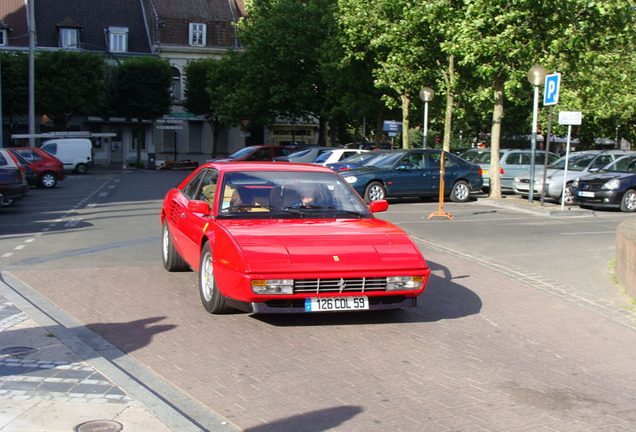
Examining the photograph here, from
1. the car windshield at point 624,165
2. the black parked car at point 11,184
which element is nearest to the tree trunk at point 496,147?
the car windshield at point 624,165

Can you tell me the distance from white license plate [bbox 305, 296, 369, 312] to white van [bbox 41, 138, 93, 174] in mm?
36558

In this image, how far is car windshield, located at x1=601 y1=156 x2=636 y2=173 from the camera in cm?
2062

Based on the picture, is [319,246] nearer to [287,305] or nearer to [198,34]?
[287,305]

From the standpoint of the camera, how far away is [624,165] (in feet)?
68.2

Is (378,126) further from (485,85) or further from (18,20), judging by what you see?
(18,20)

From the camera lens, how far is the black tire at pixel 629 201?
19.6 metres

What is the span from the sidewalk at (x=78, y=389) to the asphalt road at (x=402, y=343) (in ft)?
0.54

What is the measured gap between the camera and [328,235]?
23.3 ft

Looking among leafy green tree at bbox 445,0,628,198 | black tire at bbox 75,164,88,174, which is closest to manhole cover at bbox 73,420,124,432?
leafy green tree at bbox 445,0,628,198

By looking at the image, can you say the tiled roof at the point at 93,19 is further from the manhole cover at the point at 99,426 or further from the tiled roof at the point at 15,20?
the manhole cover at the point at 99,426

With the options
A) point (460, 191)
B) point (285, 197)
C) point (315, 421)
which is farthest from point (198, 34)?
point (315, 421)

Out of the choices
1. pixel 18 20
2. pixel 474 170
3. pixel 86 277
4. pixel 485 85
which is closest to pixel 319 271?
pixel 86 277

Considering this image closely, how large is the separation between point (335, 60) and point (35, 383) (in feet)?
108

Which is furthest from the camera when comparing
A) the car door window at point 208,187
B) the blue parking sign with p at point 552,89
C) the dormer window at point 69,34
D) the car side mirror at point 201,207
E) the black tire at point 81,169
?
the dormer window at point 69,34
